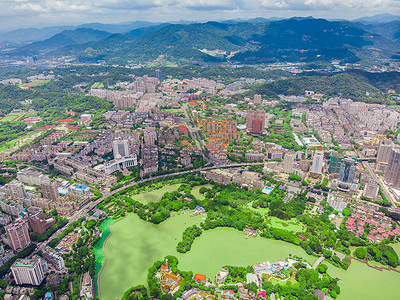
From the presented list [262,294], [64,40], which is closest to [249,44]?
[64,40]

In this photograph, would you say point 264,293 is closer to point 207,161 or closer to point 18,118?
point 207,161

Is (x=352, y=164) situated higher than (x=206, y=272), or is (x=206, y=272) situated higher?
(x=352, y=164)

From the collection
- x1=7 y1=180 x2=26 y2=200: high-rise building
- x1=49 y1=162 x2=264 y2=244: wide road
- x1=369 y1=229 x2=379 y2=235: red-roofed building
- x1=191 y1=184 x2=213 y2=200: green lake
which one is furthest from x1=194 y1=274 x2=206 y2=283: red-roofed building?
x1=7 y1=180 x2=26 y2=200: high-rise building

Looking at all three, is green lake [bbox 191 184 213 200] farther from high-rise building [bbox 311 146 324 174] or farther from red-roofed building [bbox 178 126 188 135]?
red-roofed building [bbox 178 126 188 135]

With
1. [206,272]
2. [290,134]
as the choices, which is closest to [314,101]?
[290,134]

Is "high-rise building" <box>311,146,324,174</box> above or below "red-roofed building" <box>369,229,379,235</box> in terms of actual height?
above

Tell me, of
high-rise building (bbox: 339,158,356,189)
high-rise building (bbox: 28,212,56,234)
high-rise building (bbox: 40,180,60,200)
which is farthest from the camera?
high-rise building (bbox: 339,158,356,189)

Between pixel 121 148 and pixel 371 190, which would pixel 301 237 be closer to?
pixel 371 190
